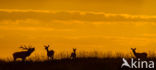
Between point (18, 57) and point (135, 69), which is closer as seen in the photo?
→ point (135, 69)

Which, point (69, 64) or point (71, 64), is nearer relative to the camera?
point (69, 64)

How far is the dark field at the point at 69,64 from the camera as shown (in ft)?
89.6

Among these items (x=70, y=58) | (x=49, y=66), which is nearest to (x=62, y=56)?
(x=70, y=58)

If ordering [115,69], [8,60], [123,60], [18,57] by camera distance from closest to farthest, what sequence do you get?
[115,69], [123,60], [8,60], [18,57]

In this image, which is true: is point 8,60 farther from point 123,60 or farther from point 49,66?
point 123,60

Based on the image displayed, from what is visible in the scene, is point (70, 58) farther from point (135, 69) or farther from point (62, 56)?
point (135, 69)

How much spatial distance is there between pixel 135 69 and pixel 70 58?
168 inches

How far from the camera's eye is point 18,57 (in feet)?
111

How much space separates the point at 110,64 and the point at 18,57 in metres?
7.95

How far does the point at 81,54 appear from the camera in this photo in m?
31.4

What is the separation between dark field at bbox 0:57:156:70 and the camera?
89.6 ft

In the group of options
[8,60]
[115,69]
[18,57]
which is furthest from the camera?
[18,57]

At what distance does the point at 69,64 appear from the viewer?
28.0 meters

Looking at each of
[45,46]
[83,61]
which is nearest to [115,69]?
[83,61]
